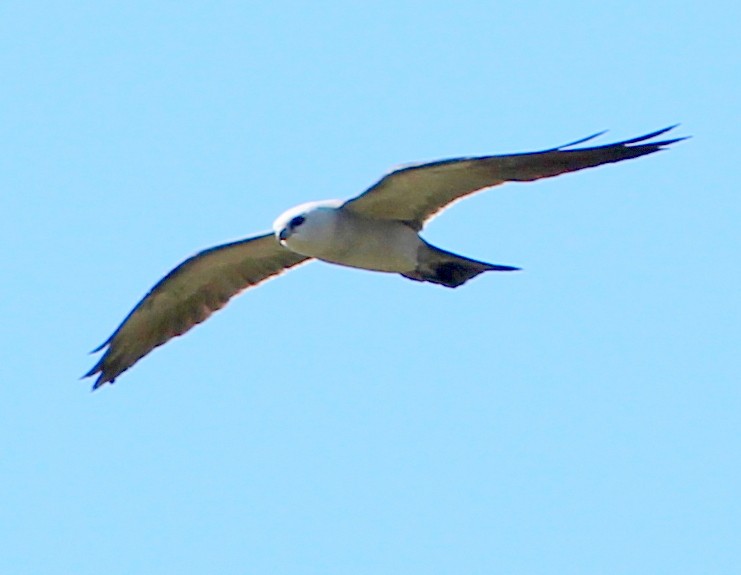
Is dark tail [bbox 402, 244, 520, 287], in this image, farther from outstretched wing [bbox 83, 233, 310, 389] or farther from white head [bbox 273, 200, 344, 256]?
outstretched wing [bbox 83, 233, 310, 389]

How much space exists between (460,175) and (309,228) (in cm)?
107

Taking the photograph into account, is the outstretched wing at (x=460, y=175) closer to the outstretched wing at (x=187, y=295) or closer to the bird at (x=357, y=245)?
the bird at (x=357, y=245)

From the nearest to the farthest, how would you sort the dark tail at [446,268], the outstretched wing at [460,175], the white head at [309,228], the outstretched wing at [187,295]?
the outstretched wing at [460,175] < the white head at [309,228] < the dark tail at [446,268] < the outstretched wing at [187,295]

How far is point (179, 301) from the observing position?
1302 cm

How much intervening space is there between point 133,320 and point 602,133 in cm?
439

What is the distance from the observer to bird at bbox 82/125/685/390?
35.5 ft

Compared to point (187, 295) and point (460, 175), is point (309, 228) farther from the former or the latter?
point (187, 295)

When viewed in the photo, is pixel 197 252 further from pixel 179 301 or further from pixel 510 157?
→ pixel 510 157

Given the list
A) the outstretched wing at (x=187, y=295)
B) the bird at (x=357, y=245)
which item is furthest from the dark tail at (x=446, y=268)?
the outstretched wing at (x=187, y=295)

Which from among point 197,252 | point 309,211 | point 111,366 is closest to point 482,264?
point 309,211

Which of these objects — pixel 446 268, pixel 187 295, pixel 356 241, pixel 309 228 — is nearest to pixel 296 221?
pixel 309 228

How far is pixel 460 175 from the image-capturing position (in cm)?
1106

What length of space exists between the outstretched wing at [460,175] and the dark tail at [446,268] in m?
0.23

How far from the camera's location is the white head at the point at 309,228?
11.3m
